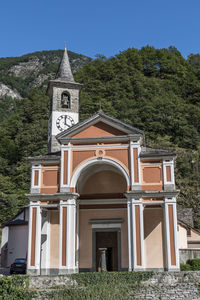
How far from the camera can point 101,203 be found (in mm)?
22266

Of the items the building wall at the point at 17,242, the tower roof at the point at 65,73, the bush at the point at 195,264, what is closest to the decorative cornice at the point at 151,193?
the bush at the point at 195,264

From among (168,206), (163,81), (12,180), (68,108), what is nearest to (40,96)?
(12,180)

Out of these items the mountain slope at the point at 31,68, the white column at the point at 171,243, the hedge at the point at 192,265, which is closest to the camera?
the white column at the point at 171,243

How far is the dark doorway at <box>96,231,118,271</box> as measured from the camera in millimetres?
21625

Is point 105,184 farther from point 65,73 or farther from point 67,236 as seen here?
point 65,73

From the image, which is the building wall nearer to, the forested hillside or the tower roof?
the forested hillside

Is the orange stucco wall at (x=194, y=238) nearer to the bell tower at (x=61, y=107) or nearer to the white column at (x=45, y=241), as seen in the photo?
the bell tower at (x=61, y=107)

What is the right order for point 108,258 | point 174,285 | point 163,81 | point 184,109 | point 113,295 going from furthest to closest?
1. point 163,81
2. point 184,109
3. point 108,258
4. point 174,285
5. point 113,295

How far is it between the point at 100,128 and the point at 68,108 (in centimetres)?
692

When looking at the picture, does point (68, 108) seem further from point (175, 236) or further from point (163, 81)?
point (163, 81)

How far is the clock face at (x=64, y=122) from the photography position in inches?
1033

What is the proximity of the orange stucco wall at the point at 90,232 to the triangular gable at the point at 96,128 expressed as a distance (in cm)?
505

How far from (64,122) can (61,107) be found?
131 cm

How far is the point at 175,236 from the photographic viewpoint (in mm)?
18312
